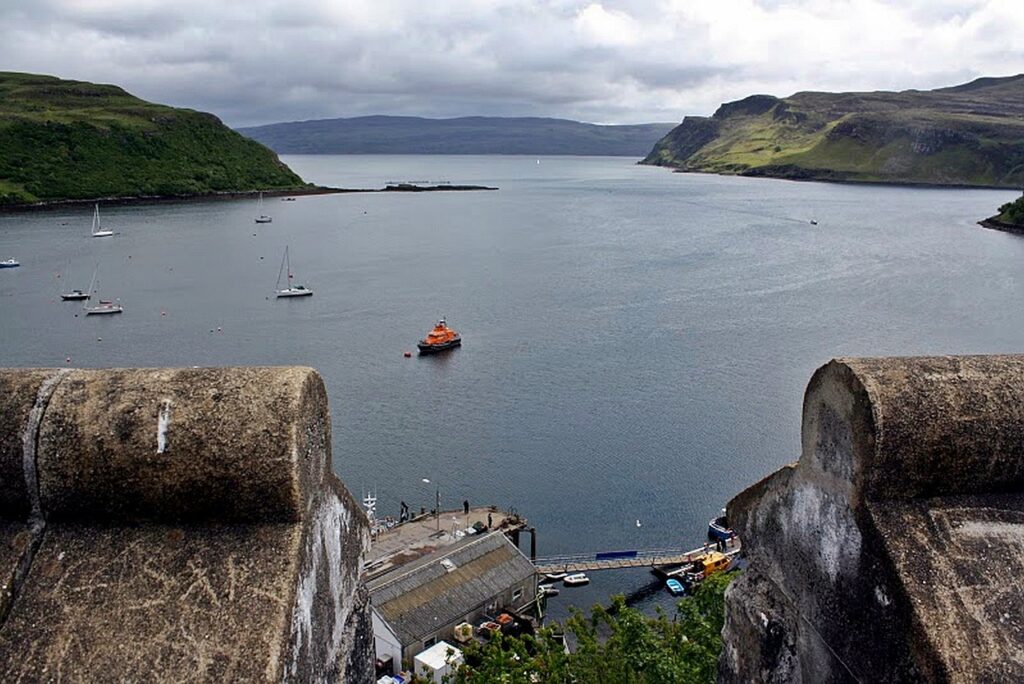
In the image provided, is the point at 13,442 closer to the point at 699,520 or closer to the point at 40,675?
the point at 40,675

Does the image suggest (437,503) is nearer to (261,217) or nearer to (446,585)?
(446,585)

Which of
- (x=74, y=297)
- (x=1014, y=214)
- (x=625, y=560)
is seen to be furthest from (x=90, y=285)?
(x=1014, y=214)

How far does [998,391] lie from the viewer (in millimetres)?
5434

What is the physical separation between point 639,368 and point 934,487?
54.7m

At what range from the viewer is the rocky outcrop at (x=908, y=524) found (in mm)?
4816

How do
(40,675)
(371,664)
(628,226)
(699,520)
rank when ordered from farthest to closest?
(628,226) → (699,520) → (371,664) → (40,675)

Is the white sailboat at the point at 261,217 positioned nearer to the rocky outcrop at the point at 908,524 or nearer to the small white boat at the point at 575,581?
the small white boat at the point at 575,581

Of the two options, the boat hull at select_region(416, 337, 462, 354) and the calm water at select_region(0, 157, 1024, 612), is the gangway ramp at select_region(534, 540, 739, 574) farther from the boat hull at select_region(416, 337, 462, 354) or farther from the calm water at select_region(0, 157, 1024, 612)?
the boat hull at select_region(416, 337, 462, 354)

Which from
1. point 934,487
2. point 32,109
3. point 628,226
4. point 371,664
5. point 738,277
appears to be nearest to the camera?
point 934,487

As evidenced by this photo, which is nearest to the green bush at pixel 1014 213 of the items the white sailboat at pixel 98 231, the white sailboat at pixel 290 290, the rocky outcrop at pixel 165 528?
the white sailboat at pixel 290 290

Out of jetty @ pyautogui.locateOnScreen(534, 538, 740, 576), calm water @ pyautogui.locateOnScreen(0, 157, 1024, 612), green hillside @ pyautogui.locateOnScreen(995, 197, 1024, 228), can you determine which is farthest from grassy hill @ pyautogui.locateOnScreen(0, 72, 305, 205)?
jetty @ pyautogui.locateOnScreen(534, 538, 740, 576)

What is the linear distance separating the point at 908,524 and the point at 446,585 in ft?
90.9

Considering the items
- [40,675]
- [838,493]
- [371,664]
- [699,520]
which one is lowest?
[699,520]

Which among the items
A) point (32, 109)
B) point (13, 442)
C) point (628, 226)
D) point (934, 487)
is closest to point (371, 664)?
point (13, 442)
